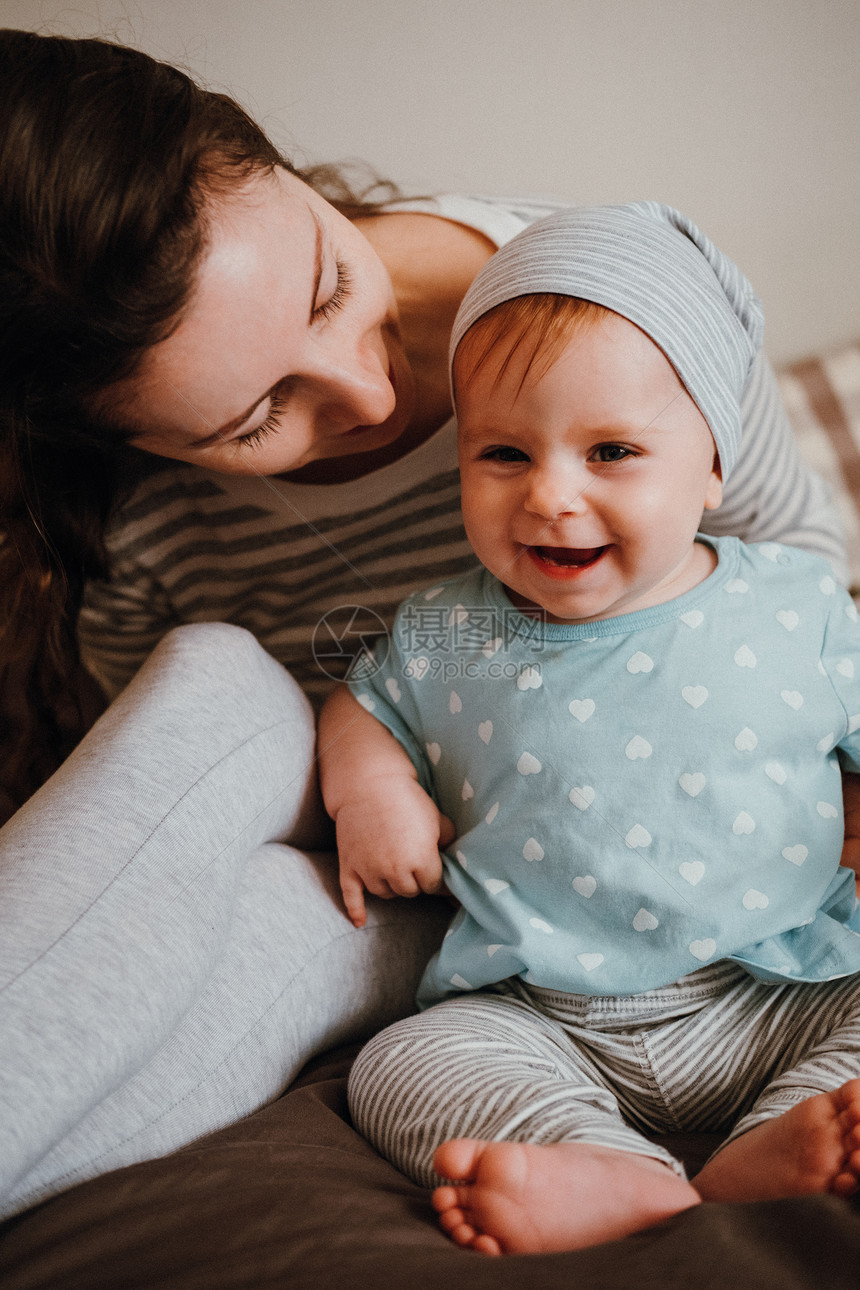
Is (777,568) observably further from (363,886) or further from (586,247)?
(363,886)

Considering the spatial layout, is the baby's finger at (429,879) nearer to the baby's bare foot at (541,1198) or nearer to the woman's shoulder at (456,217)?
the baby's bare foot at (541,1198)

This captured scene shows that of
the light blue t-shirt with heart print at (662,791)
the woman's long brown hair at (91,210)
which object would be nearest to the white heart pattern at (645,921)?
the light blue t-shirt with heart print at (662,791)

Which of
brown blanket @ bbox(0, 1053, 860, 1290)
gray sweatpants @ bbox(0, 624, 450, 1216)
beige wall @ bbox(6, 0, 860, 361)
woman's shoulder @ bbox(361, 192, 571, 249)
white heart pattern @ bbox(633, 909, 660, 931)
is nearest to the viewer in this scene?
brown blanket @ bbox(0, 1053, 860, 1290)

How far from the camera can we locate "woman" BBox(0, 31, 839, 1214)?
0.60 meters

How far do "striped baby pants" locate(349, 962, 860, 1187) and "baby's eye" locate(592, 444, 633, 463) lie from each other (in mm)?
394

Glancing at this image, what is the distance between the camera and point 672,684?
70cm

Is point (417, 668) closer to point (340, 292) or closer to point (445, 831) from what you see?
point (445, 831)

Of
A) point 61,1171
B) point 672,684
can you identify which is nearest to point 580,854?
point 672,684

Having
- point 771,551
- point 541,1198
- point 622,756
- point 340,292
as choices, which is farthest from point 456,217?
point 541,1198

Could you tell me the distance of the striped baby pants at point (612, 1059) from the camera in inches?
23.2

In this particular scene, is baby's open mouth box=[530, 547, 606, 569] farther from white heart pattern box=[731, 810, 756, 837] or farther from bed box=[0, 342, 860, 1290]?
bed box=[0, 342, 860, 1290]

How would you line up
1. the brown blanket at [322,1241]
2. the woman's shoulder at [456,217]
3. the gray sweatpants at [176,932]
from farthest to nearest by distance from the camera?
the woman's shoulder at [456,217] < the gray sweatpants at [176,932] < the brown blanket at [322,1241]

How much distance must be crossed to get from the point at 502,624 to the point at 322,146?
0.81 meters

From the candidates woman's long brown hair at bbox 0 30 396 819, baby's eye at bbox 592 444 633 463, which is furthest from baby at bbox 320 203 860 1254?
woman's long brown hair at bbox 0 30 396 819
